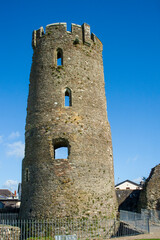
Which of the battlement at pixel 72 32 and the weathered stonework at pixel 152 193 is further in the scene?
the weathered stonework at pixel 152 193

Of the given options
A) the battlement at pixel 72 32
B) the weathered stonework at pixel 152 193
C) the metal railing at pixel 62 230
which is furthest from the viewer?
the weathered stonework at pixel 152 193

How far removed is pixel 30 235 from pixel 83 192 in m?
3.49

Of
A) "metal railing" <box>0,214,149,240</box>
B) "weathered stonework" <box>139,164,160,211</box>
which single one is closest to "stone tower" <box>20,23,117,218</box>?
"metal railing" <box>0,214,149,240</box>

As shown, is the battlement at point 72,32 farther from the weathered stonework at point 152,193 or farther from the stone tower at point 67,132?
the weathered stonework at point 152,193

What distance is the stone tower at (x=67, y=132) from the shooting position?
1377cm

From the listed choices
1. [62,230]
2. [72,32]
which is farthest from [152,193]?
[72,32]

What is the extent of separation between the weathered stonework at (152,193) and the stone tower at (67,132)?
4.20 metres

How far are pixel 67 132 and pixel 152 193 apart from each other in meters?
8.39

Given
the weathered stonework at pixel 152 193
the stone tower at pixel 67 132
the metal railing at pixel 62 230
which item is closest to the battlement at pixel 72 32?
the stone tower at pixel 67 132

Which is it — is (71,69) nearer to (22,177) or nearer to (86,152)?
(86,152)

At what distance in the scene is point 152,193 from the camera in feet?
60.8

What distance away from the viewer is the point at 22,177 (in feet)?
50.8

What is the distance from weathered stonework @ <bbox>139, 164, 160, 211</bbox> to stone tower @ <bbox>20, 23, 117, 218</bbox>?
13.8ft

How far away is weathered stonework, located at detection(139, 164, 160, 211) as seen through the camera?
18266mm
